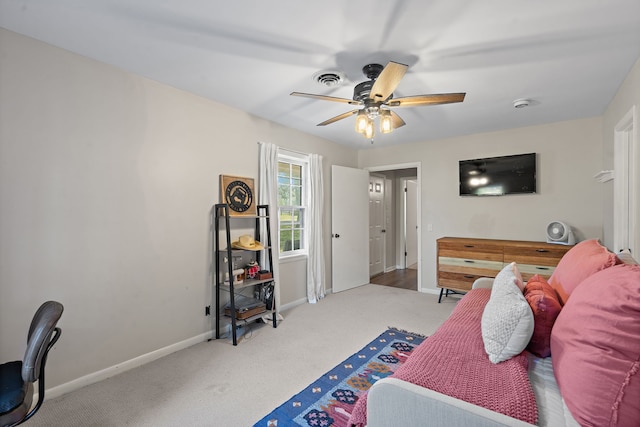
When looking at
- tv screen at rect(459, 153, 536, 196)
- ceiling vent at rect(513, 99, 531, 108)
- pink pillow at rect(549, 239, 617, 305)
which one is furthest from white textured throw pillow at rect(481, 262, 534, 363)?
tv screen at rect(459, 153, 536, 196)

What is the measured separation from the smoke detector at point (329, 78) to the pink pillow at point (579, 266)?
6.81ft

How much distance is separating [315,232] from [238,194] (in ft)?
4.67

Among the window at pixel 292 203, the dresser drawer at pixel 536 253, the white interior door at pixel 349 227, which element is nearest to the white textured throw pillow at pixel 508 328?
the dresser drawer at pixel 536 253

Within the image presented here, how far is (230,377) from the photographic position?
2.44 metres

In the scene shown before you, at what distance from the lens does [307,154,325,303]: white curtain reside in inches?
176

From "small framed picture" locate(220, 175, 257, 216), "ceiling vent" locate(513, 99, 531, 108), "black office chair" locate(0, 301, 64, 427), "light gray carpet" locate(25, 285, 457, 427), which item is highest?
"ceiling vent" locate(513, 99, 531, 108)

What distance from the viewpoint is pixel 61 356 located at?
2211 mm

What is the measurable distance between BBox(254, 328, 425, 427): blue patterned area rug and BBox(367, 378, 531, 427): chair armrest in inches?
33.1

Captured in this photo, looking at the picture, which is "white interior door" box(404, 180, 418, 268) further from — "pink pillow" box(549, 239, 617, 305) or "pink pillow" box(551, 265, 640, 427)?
"pink pillow" box(551, 265, 640, 427)

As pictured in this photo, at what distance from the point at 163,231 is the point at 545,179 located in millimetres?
4598

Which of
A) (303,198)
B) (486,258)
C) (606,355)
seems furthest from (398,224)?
(606,355)

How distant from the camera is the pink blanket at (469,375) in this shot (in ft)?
3.72

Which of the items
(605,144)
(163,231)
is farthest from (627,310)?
(605,144)

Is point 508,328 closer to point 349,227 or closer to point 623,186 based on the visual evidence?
point 623,186
